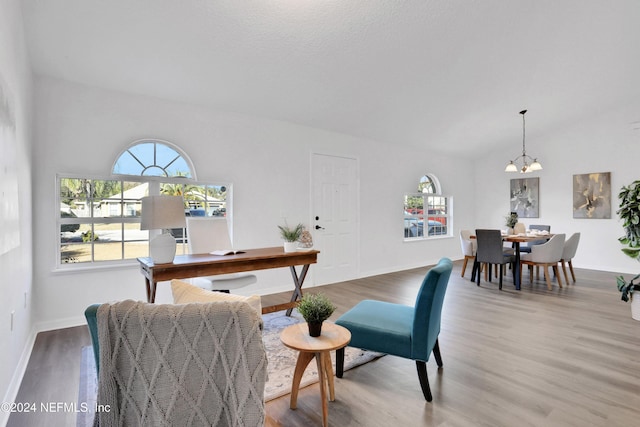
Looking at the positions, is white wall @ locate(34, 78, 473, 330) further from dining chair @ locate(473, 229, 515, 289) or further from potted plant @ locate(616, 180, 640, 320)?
potted plant @ locate(616, 180, 640, 320)

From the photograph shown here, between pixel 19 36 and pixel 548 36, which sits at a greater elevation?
pixel 548 36

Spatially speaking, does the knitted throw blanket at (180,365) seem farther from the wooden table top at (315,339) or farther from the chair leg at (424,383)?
the chair leg at (424,383)

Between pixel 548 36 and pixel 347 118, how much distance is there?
2604 millimetres

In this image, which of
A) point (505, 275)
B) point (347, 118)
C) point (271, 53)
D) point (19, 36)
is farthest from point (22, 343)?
point (505, 275)

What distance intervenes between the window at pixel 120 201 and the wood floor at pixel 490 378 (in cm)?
86

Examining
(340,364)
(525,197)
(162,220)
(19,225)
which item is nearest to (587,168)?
(525,197)

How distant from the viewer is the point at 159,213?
2.70m

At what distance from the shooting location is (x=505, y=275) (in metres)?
6.09

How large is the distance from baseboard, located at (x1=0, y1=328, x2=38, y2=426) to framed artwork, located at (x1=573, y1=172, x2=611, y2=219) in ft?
28.2

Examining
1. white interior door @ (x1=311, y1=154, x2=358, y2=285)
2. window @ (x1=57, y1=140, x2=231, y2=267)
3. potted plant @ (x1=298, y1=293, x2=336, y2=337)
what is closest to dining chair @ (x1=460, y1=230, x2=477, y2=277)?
white interior door @ (x1=311, y1=154, x2=358, y2=285)

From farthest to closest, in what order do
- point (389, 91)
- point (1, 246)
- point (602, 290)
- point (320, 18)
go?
point (602, 290), point (389, 91), point (320, 18), point (1, 246)

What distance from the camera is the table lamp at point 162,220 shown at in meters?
2.69

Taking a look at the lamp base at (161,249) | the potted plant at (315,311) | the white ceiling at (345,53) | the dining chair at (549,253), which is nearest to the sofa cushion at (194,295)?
the potted plant at (315,311)

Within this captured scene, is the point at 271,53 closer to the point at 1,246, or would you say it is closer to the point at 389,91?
the point at 389,91
